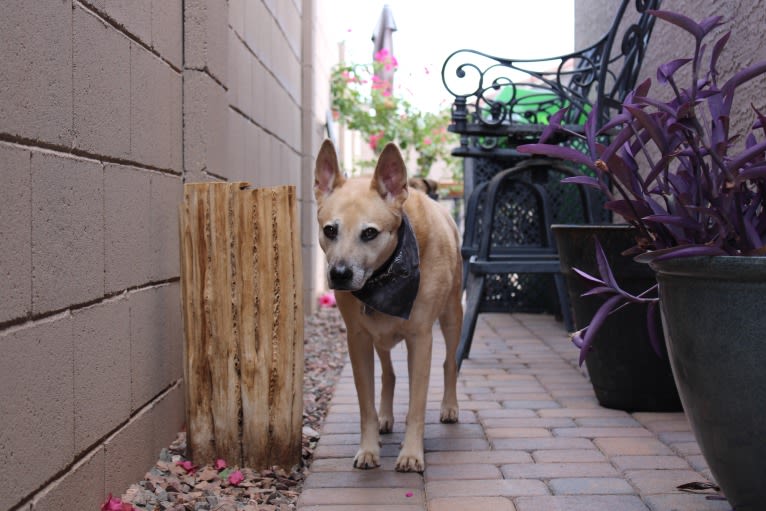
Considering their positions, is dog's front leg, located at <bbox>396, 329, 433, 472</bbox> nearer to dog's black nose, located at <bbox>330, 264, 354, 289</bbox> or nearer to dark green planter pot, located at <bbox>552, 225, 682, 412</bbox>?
dog's black nose, located at <bbox>330, 264, 354, 289</bbox>

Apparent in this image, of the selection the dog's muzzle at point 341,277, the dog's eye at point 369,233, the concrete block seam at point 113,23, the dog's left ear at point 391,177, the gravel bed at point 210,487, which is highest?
the concrete block seam at point 113,23

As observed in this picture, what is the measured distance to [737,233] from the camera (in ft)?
7.32

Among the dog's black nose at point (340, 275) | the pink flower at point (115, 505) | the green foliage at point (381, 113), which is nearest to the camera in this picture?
the pink flower at point (115, 505)

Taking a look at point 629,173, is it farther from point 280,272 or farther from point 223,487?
point 223,487

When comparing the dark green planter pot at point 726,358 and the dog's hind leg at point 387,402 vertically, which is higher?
the dark green planter pot at point 726,358

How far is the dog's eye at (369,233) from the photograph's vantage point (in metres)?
2.97

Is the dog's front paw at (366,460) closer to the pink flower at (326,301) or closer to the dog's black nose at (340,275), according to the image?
the dog's black nose at (340,275)

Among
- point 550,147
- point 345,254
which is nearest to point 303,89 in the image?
point 345,254

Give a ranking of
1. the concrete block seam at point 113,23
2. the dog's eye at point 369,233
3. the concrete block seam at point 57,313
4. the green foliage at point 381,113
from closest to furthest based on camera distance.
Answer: the concrete block seam at point 57,313
the concrete block seam at point 113,23
the dog's eye at point 369,233
the green foliage at point 381,113

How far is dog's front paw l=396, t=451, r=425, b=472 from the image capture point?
309cm

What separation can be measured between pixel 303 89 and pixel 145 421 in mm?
5245

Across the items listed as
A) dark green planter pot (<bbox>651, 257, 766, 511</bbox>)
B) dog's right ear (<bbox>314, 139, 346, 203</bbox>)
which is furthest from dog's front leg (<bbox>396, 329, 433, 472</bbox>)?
dark green planter pot (<bbox>651, 257, 766, 511</bbox>)

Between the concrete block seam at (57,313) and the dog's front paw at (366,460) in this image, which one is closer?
the concrete block seam at (57,313)

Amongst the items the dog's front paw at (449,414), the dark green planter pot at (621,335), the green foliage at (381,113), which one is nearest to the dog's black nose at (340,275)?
the dog's front paw at (449,414)
